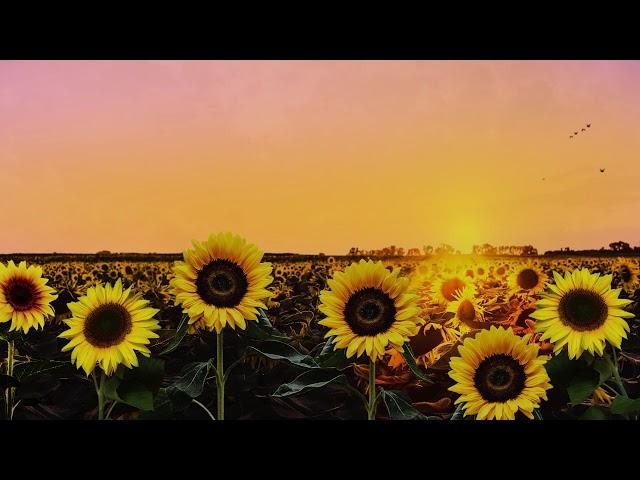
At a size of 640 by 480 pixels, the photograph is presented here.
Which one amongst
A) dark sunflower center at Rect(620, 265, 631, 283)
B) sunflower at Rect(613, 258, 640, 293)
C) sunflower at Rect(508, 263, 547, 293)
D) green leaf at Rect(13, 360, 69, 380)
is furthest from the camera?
dark sunflower center at Rect(620, 265, 631, 283)

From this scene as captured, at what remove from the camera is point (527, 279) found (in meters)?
8.16

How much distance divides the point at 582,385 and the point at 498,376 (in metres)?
0.37

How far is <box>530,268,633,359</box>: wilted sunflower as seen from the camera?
3195 millimetres

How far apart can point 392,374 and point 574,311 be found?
2.85 ft

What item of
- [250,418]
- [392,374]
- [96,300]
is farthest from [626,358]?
[96,300]

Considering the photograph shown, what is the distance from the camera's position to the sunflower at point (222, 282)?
3.09m

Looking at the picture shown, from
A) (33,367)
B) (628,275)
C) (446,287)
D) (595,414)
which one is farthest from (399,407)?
(628,275)

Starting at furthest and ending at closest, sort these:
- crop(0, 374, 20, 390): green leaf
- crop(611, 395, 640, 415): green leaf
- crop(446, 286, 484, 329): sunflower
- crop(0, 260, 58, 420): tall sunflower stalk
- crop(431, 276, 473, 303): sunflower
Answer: crop(431, 276, 473, 303): sunflower < crop(446, 286, 484, 329): sunflower < crop(0, 260, 58, 420): tall sunflower stalk < crop(0, 374, 20, 390): green leaf < crop(611, 395, 640, 415): green leaf

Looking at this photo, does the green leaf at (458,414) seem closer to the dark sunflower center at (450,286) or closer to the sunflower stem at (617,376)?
the sunflower stem at (617,376)

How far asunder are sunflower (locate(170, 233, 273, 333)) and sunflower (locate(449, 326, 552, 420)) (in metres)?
0.91

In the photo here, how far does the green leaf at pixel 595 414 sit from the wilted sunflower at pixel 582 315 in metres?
0.24

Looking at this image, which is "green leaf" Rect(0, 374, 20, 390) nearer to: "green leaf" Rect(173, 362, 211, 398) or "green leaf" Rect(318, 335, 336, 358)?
"green leaf" Rect(173, 362, 211, 398)

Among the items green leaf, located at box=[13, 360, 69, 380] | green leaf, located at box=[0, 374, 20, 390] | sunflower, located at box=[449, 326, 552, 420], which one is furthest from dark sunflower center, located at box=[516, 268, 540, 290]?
green leaf, located at box=[0, 374, 20, 390]

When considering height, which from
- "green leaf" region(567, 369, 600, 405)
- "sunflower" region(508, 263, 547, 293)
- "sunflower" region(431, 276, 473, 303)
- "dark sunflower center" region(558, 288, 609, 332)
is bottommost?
"green leaf" region(567, 369, 600, 405)
